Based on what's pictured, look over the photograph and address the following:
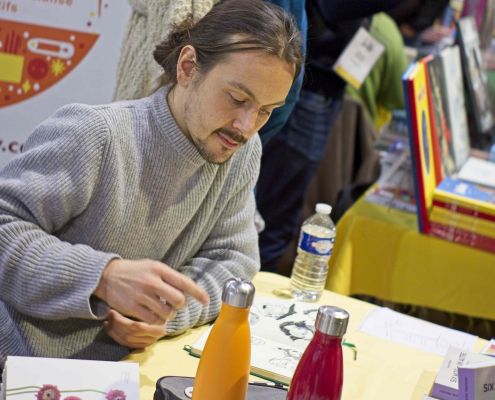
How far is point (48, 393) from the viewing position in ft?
2.86

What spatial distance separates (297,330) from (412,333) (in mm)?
299

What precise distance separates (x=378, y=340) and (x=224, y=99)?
64 cm

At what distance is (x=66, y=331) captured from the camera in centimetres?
121

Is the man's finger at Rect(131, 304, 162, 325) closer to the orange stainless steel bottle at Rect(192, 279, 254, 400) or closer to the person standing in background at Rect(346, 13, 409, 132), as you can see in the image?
the orange stainless steel bottle at Rect(192, 279, 254, 400)

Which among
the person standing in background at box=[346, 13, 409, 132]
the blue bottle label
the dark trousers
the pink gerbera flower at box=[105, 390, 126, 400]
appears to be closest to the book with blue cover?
the blue bottle label

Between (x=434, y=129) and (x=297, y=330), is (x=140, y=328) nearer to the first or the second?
(x=297, y=330)

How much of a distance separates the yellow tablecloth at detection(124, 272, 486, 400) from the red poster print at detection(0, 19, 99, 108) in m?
1.07

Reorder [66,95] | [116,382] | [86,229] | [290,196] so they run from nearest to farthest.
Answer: [116,382]
[86,229]
[66,95]
[290,196]

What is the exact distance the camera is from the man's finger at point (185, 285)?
0.90m

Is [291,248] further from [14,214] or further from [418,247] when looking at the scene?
[14,214]

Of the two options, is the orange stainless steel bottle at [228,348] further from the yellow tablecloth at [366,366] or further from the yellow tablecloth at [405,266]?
the yellow tablecloth at [405,266]

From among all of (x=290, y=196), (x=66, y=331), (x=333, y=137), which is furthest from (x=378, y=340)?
(x=333, y=137)

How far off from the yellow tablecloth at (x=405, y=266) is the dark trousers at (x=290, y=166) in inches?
28.7

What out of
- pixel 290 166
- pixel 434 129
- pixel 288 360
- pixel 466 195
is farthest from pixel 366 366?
pixel 290 166
